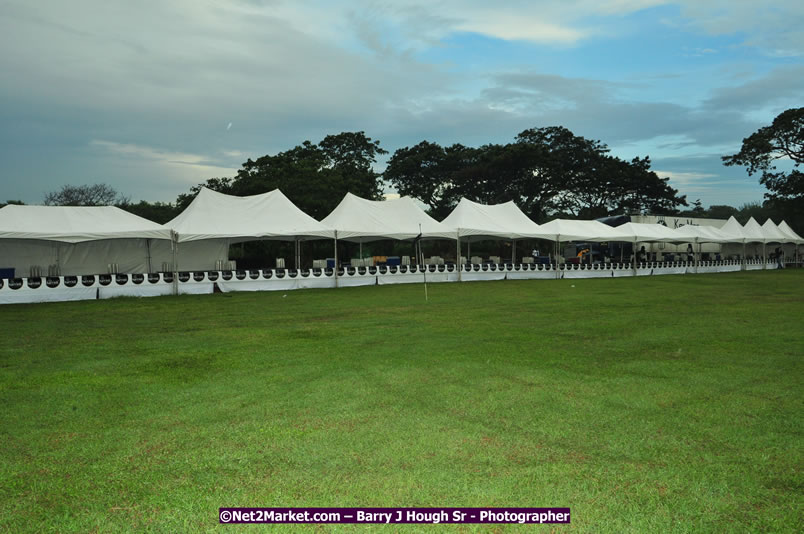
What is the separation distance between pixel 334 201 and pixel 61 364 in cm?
2813

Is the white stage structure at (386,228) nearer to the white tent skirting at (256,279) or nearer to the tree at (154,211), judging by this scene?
the white tent skirting at (256,279)

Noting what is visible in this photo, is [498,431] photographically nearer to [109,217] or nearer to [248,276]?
[248,276]

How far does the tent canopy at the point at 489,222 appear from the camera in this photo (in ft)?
81.4

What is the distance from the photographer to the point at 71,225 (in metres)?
17.8

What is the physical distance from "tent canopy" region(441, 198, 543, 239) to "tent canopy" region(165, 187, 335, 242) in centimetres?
706

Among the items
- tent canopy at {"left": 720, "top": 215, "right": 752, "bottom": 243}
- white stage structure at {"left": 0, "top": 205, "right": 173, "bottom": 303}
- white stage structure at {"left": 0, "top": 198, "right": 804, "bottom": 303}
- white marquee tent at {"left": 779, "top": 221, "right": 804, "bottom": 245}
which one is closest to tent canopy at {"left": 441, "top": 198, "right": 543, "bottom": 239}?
white stage structure at {"left": 0, "top": 198, "right": 804, "bottom": 303}

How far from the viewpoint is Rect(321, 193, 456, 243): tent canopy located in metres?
22.3

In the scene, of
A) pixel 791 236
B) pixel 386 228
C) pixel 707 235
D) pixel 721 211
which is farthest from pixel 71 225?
pixel 721 211

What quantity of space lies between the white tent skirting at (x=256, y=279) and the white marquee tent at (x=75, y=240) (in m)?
1.41

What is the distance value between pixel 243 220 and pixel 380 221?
6.23 meters

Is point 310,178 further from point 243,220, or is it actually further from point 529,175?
point 529,175

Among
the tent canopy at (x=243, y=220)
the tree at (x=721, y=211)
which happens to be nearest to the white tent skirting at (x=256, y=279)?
the tent canopy at (x=243, y=220)

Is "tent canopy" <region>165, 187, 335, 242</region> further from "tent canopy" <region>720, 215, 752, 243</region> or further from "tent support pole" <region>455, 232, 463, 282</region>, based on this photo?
"tent canopy" <region>720, 215, 752, 243</region>

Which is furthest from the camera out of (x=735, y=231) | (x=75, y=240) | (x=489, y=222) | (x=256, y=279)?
(x=735, y=231)
